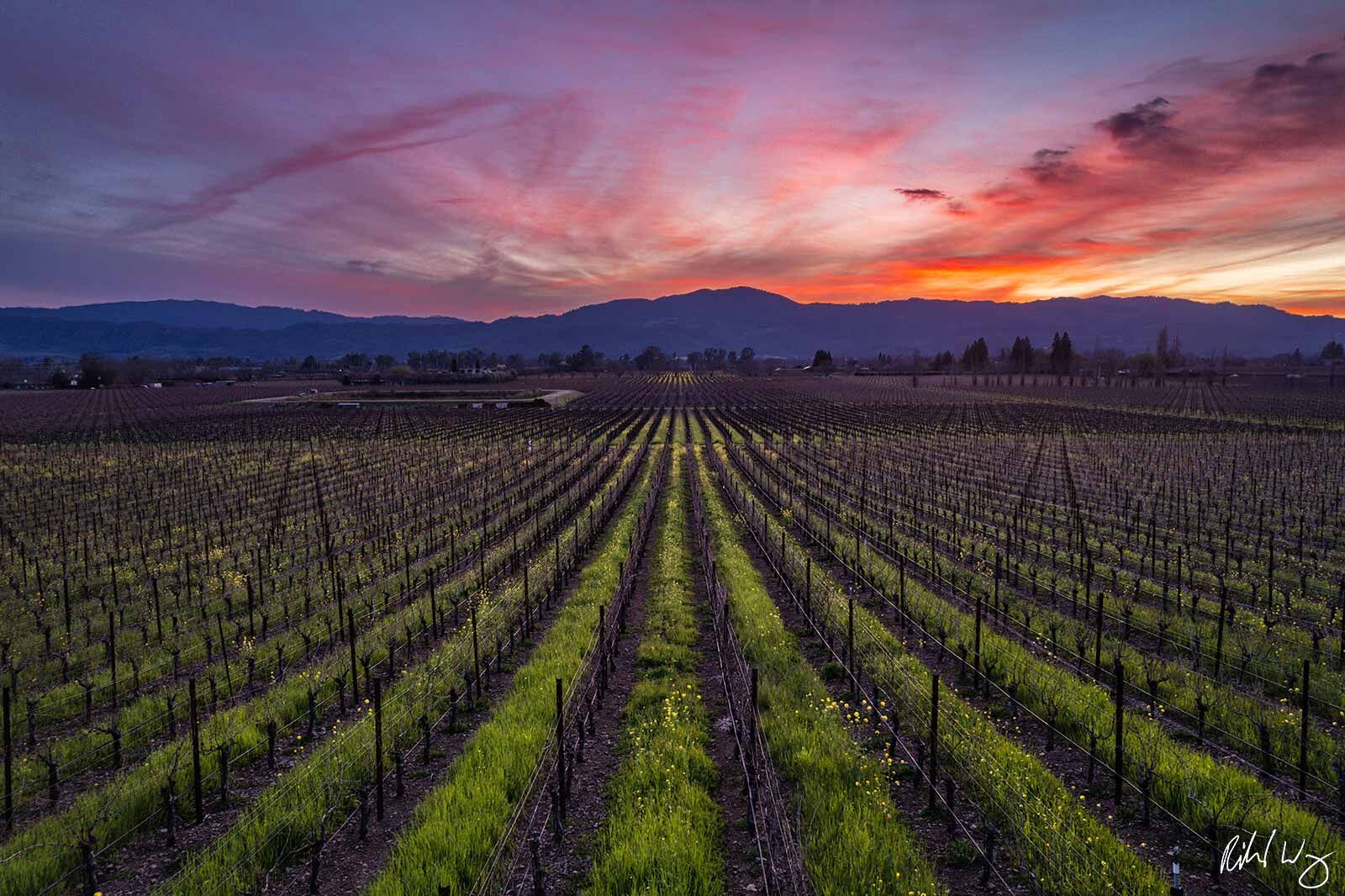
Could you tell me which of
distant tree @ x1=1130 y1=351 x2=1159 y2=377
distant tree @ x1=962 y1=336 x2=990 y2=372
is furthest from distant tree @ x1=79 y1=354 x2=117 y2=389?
distant tree @ x1=1130 y1=351 x2=1159 y2=377

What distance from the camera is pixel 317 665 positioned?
11.6 metres

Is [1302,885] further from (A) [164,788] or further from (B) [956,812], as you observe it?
(A) [164,788]

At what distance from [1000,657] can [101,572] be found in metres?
21.9

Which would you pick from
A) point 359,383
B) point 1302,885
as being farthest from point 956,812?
point 359,383

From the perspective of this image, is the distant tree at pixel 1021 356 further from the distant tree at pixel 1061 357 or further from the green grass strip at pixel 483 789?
the green grass strip at pixel 483 789
